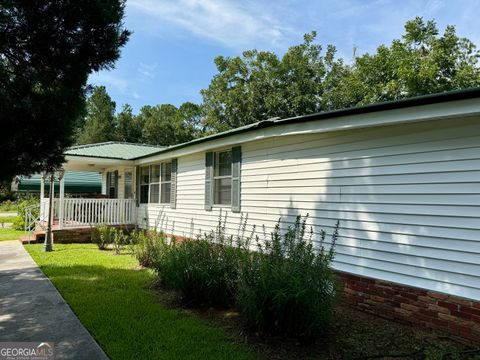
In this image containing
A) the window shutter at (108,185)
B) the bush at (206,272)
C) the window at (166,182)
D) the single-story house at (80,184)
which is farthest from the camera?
the single-story house at (80,184)

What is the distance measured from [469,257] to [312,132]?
289 cm

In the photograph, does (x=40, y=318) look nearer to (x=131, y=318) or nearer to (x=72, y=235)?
(x=131, y=318)

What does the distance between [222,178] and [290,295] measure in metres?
5.52

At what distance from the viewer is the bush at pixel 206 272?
204 inches

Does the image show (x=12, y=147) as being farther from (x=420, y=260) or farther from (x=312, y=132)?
(x=420, y=260)

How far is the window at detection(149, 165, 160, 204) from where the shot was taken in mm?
12656

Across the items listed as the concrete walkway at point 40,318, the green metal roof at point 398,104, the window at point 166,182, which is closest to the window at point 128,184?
the window at point 166,182

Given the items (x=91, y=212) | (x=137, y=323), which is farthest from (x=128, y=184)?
(x=137, y=323)

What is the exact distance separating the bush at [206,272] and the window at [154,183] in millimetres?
7186

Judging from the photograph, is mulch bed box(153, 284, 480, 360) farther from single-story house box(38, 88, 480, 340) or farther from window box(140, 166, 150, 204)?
window box(140, 166, 150, 204)

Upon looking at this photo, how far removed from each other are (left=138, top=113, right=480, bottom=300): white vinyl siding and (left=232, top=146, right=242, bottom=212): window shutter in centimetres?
106

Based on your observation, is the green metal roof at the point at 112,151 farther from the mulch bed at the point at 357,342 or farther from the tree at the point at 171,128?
the tree at the point at 171,128

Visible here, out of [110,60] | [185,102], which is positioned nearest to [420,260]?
[110,60]

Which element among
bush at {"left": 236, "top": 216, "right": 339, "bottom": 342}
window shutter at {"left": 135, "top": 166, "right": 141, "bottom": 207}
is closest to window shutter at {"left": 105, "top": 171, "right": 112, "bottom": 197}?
→ window shutter at {"left": 135, "top": 166, "right": 141, "bottom": 207}
